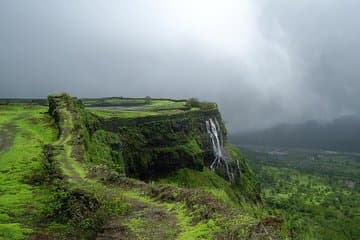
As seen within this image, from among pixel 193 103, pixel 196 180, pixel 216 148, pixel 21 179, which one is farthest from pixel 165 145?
pixel 21 179

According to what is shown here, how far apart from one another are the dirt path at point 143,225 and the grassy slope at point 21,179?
196 inches

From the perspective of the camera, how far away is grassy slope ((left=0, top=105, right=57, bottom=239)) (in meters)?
23.8

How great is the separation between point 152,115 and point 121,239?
63353 mm

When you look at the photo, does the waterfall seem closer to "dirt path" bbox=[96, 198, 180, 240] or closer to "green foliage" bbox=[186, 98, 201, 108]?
"green foliage" bbox=[186, 98, 201, 108]

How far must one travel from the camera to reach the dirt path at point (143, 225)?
1914 centimetres

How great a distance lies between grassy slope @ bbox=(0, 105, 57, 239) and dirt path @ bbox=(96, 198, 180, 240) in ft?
16.3


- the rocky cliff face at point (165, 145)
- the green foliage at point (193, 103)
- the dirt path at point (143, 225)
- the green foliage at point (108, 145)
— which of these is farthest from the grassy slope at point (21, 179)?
the green foliage at point (193, 103)

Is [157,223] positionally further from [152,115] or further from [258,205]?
[258,205]

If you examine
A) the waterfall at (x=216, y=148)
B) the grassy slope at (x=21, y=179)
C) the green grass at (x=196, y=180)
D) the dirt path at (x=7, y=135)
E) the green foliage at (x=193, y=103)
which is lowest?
the green grass at (x=196, y=180)

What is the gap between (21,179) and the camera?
3069 centimetres

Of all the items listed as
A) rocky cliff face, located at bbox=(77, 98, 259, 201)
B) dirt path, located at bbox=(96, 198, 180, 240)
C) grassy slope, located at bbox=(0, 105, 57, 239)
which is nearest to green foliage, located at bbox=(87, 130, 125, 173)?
rocky cliff face, located at bbox=(77, 98, 259, 201)

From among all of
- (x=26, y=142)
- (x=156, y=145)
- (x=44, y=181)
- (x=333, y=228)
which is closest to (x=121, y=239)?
(x=44, y=181)

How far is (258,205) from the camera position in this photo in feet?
350

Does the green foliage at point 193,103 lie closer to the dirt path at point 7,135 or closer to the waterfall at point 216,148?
the waterfall at point 216,148
